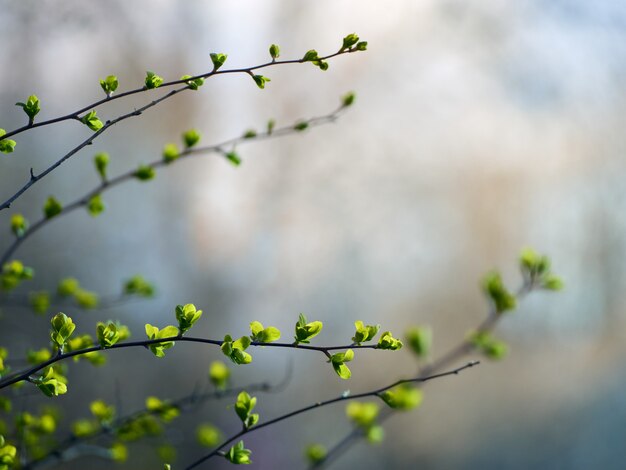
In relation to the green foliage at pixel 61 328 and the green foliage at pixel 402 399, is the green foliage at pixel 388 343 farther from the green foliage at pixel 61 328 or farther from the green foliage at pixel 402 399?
the green foliage at pixel 61 328

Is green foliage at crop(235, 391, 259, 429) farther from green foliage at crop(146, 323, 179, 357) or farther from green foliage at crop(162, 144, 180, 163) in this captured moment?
green foliage at crop(162, 144, 180, 163)

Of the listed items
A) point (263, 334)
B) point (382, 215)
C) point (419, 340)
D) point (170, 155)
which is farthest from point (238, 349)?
point (382, 215)

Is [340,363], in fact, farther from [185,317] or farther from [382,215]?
[382,215]

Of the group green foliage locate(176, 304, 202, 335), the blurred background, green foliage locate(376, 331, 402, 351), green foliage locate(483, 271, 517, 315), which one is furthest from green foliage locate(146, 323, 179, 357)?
the blurred background

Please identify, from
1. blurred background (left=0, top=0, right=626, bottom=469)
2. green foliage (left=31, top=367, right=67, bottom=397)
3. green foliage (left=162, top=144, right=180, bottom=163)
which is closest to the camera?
green foliage (left=31, top=367, right=67, bottom=397)

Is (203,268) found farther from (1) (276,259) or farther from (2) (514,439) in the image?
(2) (514,439)

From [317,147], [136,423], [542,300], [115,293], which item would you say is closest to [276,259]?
[317,147]
